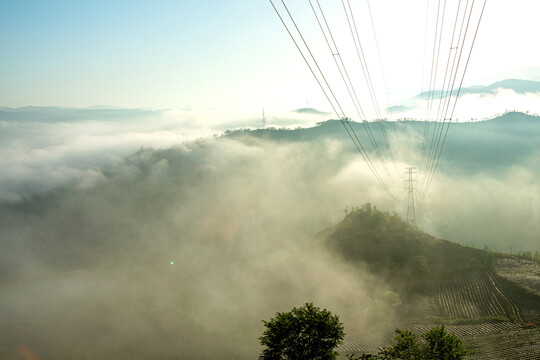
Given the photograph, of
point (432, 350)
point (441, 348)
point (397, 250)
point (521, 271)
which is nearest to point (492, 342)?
point (521, 271)

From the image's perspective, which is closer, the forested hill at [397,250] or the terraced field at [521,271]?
the terraced field at [521,271]

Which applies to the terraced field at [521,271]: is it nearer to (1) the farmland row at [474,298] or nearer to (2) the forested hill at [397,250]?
(2) the forested hill at [397,250]

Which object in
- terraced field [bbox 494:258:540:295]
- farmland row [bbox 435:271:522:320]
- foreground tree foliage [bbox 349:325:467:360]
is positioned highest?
foreground tree foliage [bbox 349:325:467:360]

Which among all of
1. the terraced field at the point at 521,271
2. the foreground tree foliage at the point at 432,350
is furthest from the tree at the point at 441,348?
the terraced field at the point at 521,271

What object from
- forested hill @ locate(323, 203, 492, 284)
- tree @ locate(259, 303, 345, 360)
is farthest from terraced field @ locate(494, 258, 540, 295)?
tree @ locate(259, 303, 345, 360)

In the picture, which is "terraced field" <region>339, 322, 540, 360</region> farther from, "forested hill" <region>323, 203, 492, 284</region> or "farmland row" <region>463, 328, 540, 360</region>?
"forested hill" <region>323, 203, 492, 284</region>
